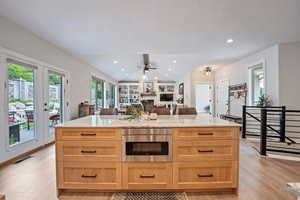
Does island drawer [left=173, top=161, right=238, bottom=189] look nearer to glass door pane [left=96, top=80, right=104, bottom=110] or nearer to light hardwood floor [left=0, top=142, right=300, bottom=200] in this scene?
light hardwood floor [left=0, top=142, right=300, bottom=200]

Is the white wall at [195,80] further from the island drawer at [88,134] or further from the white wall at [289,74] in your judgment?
the island drawer at [88,134]

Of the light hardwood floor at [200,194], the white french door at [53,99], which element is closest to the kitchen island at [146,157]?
the light hardwood floor at [200,194]

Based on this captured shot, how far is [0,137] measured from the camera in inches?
115

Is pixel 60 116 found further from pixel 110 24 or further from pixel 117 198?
pixel 117 198

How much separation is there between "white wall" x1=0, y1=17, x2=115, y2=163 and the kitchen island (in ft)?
6.25

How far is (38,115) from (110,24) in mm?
2648

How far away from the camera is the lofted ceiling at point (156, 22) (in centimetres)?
272

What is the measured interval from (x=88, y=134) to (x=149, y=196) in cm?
105

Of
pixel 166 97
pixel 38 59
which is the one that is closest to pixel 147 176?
pixel 38 59

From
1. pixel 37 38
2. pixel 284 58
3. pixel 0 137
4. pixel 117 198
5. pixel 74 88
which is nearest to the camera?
pixel 117 198

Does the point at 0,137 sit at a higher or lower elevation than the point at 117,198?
higher

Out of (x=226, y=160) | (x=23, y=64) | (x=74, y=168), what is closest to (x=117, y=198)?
(x=74, y=168)

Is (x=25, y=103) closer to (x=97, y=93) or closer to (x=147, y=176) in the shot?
(x=147, y=176)

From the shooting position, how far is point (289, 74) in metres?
4.55
